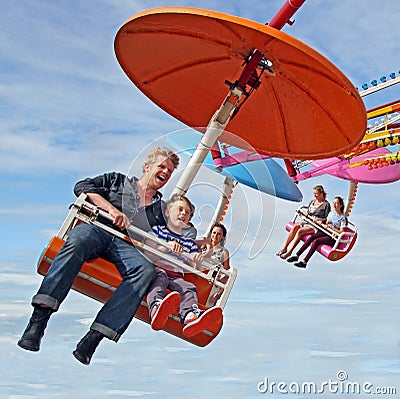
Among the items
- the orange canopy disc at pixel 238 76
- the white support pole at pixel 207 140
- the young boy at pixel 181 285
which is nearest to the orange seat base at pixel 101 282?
the young boy at pixel 181 285

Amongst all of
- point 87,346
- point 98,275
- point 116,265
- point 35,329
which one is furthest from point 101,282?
point 35,329

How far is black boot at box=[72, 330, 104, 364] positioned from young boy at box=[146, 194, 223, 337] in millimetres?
487

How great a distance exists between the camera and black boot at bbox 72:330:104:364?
555 centimetres

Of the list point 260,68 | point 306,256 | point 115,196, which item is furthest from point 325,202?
point 115,196

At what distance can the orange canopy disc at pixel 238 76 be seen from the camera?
5.59 meters

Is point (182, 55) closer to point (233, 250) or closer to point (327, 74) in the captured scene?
point (327, 74)

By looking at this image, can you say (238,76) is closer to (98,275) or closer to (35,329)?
(98,275)

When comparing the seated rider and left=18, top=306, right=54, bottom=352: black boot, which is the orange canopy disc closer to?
left=18, top=306, right=54, bottom=352: black boot

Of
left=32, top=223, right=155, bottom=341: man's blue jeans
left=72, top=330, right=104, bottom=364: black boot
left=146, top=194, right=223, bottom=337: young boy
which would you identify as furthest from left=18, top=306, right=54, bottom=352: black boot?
left=146, top=194, right=223, bottom=337: young boy

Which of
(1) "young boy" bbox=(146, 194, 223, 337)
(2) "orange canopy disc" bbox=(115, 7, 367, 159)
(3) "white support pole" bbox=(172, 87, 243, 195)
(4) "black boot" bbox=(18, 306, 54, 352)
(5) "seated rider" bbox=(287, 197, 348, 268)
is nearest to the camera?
(4) "black boot" bbox=(18, 306, 54, 352)

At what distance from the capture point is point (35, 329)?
5.42 metres

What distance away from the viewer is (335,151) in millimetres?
7004

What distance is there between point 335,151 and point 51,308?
10.9 feet

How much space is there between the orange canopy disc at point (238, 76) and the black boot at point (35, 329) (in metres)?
2.34
